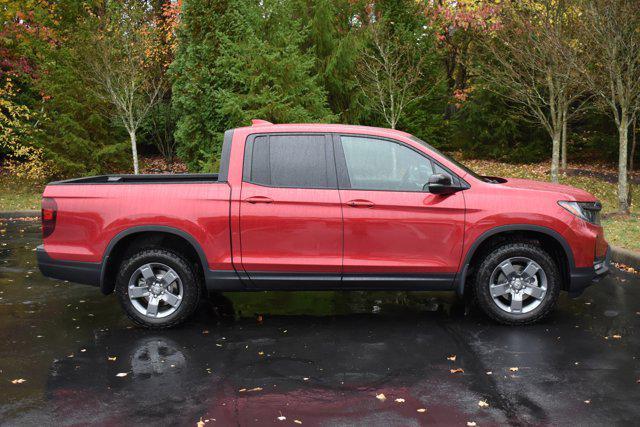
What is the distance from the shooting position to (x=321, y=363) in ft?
16.8

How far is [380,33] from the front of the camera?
21.8 metres

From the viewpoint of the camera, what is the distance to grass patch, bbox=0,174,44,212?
17.6 m

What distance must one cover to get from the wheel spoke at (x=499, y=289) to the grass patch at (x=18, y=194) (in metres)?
14.0

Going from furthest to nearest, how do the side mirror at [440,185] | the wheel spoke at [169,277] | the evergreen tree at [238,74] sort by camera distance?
the evergreen tree at [238,74] → the wheel spoke at [169,277] → the side mirror at [440,185]

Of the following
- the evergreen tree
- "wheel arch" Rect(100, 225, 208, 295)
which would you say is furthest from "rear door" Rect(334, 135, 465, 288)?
the evergreen tree

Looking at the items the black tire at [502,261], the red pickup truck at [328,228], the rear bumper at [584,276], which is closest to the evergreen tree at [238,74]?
the red pickup truck at [328,228]

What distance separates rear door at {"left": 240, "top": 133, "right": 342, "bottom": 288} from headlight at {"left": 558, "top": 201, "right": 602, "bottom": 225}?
2.15 metres

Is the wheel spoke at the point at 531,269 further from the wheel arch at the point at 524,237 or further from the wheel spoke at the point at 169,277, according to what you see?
the wheel spoke at the point at 169,277

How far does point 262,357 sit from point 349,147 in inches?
84.4

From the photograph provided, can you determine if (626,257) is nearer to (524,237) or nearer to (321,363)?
(524,237)

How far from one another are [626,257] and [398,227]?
4.78 metres

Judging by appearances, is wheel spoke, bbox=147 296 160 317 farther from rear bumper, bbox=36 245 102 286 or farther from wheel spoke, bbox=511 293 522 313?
wheel spoke, bbox=511 293 522 313

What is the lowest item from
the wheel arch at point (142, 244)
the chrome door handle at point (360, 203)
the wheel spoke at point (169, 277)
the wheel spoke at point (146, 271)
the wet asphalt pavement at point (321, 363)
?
the wet asphalt pavement at point (321, 363)

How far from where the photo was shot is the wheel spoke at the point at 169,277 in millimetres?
6211
